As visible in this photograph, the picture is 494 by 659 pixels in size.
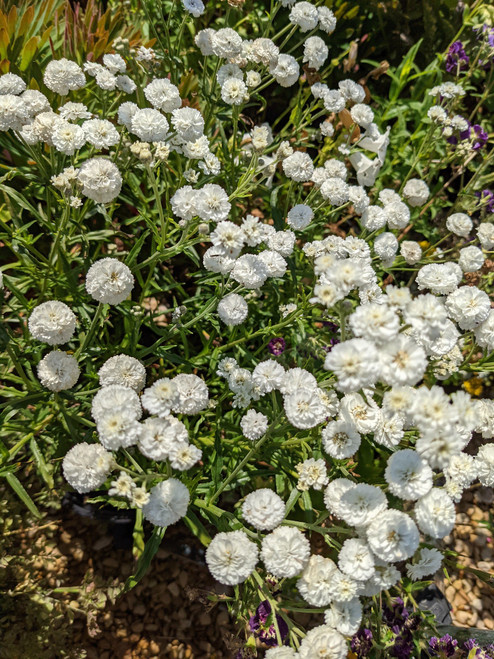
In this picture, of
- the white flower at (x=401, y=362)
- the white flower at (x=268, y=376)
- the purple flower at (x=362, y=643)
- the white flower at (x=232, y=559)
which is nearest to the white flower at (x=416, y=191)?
the white flower at (x=268, y=376)

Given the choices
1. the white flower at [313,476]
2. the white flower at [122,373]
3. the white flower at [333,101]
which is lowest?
the white flower at [313,476]

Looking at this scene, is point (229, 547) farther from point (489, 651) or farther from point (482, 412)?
point (489, 651)

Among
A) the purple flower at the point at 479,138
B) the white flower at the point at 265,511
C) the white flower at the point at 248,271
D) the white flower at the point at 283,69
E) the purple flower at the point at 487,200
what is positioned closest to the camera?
the white flower at the point at 265,511

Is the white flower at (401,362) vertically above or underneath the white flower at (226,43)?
underneath

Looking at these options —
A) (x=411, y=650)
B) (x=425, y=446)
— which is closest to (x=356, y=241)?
(x=425, y=446)

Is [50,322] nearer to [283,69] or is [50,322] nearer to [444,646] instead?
[283,69]

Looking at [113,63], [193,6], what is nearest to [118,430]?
[113,63]

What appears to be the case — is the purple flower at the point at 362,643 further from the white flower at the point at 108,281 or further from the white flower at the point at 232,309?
the white flower at the point at 108,281
